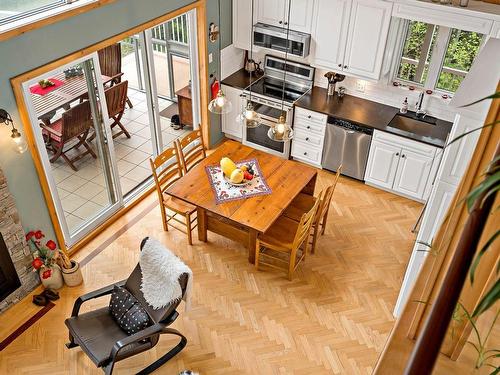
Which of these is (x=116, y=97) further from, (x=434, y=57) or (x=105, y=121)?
(x=434, y=57)

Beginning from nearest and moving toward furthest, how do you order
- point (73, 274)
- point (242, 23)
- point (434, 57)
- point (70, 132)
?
point (73, 274) → point (70, 132) → point (434, 57) → point (242, 23)

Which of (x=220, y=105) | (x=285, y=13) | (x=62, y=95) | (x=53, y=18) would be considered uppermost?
(x=53, y=18)

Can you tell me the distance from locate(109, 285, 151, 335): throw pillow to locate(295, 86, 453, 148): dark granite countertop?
3307 mm

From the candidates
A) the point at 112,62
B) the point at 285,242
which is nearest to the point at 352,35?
the point at 285,242

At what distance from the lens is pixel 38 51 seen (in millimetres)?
4098

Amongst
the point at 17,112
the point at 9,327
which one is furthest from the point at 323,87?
the point at 9,327

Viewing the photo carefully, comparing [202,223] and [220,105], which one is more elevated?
[220,105]

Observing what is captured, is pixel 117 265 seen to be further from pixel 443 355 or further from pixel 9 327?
pixel 443 355

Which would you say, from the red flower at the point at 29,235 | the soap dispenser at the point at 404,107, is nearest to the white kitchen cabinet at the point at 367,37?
the soap dispenser at the point at 404,107

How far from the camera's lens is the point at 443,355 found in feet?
7.66

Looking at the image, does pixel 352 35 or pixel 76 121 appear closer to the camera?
pixel 76 121

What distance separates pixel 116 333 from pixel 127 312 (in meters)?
0.19

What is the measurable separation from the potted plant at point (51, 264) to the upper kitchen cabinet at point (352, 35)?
3.76 metres

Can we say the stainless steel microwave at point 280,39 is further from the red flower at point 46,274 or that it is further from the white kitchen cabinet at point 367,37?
the red flower at point 46,274
